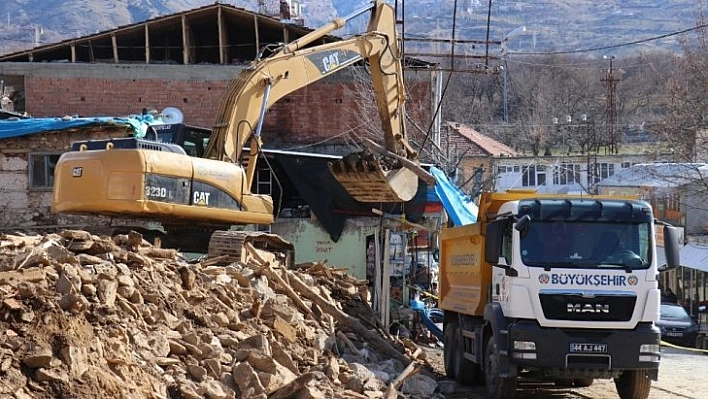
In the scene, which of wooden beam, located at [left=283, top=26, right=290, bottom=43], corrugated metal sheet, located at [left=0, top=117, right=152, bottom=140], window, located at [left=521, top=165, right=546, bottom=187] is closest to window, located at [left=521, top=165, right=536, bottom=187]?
window, located at [left=521, top=165, right=546, bottom=187]

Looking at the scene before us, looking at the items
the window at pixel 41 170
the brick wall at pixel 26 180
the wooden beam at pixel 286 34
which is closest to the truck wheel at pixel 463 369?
the brick wall at pixel 26 180

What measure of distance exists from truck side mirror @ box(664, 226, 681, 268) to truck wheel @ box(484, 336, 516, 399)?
103 inches

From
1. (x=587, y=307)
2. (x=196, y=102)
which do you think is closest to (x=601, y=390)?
(x=587, y=307)

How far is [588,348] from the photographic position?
44.1 feet

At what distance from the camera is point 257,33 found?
3350cm

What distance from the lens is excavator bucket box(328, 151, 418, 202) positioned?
19.8 metres

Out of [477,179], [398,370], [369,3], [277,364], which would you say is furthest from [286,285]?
[477,179]

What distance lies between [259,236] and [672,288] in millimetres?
24804

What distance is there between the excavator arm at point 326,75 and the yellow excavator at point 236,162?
19mm

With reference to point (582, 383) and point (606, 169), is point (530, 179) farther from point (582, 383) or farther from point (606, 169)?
point (582, 383)

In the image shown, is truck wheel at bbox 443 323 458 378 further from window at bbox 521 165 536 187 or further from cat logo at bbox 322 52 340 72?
window at bbox 521 165 536 187

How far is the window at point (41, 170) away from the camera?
25500 millimetres

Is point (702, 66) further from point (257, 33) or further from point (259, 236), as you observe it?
point (259, 236)

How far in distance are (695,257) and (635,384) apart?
21501mm
